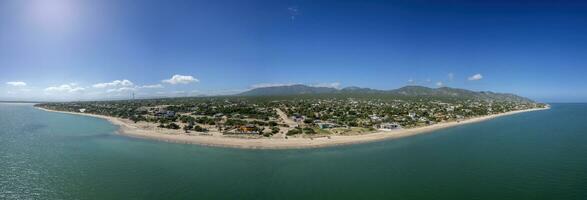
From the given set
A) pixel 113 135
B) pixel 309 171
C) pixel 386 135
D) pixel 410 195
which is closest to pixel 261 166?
pixel 309 171

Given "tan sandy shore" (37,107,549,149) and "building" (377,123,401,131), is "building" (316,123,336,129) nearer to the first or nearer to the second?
"tan sandy shore" (37,107,549,149)

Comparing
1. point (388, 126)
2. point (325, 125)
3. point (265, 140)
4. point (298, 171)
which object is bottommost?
point (298, 171)

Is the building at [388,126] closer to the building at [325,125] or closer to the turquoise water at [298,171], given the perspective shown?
the building at [325,125]

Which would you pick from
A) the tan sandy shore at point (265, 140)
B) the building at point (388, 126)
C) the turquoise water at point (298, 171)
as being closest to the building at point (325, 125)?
the tan sandy shore at point (265, 140)

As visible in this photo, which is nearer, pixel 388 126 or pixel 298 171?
pixel 298 171

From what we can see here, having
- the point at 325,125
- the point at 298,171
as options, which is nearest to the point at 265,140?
the point at 298,171

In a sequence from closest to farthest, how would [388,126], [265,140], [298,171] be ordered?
[298,171] → [265,140] → [388,126]

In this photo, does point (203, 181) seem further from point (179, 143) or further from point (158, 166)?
point (179, 143)

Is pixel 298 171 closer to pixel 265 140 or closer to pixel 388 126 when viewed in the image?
pixel 265 140
